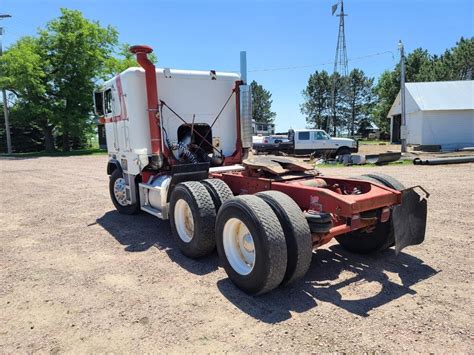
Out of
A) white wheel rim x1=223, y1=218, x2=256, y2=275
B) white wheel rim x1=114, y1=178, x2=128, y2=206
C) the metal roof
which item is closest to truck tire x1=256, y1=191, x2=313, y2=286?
white wheel rim x1=223, y1=218, x2=256, y2=275

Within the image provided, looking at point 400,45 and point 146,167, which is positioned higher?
point 400,45

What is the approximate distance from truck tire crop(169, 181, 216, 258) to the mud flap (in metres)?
2.26

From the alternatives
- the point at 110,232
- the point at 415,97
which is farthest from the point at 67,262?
the point at 415,97

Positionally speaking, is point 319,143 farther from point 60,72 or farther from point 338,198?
point 60,72

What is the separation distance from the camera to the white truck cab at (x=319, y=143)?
21.4 metres

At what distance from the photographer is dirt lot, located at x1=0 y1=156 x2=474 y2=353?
304 centimetres

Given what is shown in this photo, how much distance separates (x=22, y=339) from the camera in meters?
3.18

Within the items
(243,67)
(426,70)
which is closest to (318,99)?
(426,70)

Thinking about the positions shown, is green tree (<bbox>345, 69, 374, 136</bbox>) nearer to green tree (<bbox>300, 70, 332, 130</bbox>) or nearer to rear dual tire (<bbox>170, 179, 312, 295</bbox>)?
green tree (<bbox>300, 70, 332, 130</bbox>)

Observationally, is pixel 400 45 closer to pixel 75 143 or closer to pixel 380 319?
pixel 380 319

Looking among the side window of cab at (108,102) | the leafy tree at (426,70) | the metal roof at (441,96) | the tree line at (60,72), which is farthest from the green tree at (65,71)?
the leafy tree at (426,70)

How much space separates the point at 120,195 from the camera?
764cm

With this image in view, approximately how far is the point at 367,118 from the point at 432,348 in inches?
2863

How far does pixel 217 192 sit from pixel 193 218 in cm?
51
